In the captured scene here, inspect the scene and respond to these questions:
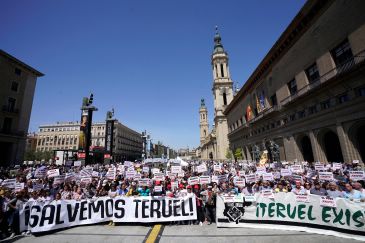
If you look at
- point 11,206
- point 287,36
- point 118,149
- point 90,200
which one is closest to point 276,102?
point 287,36

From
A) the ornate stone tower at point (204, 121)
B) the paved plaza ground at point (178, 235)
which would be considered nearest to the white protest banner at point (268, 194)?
the paved plaza ground at point (178, 235)

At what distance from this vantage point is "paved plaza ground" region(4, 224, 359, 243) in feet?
22.4

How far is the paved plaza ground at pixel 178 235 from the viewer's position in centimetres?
683

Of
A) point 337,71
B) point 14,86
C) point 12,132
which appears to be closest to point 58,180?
point 337,71

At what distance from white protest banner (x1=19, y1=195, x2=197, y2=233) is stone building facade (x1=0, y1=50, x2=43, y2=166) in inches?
1489

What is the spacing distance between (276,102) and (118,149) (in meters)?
82.1

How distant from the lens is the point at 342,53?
20.4 m

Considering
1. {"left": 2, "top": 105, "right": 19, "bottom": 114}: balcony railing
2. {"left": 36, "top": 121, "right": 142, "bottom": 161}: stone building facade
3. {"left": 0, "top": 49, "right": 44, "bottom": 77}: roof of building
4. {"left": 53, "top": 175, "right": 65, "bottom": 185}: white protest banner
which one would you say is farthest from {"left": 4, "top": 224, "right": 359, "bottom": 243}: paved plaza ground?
{"left": 36, "top": 121, "right": 142, "bottom": 161}: stone building facade

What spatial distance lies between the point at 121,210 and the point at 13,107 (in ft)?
144

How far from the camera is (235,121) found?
214 ft

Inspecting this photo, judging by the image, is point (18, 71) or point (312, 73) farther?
point (18, 71)

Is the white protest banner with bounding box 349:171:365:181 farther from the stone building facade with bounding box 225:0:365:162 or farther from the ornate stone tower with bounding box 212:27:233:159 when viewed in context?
the ornate stone tower with bounding box 212:27:233:159

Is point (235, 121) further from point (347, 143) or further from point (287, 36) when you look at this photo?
point (347, 143)

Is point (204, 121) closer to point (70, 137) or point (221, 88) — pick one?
point (221, 88)
